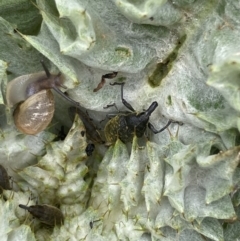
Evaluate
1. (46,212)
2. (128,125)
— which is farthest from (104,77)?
(46,212)

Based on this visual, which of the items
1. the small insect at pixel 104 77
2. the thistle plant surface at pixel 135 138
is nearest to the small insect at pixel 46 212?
the thistle plant surface at pixel 135 138

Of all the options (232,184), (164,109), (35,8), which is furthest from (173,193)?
(35,8)

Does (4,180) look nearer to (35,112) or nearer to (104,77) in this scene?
(35,112)

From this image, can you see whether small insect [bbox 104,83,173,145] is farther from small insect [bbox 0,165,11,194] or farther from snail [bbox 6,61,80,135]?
small insect [bbox 0,165,11,194]

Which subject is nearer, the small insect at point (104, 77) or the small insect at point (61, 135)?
the small insect at point (104, 77)

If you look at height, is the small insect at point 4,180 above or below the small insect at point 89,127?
below

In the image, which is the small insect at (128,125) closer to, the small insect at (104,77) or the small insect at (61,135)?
the small insect at (104,77)
